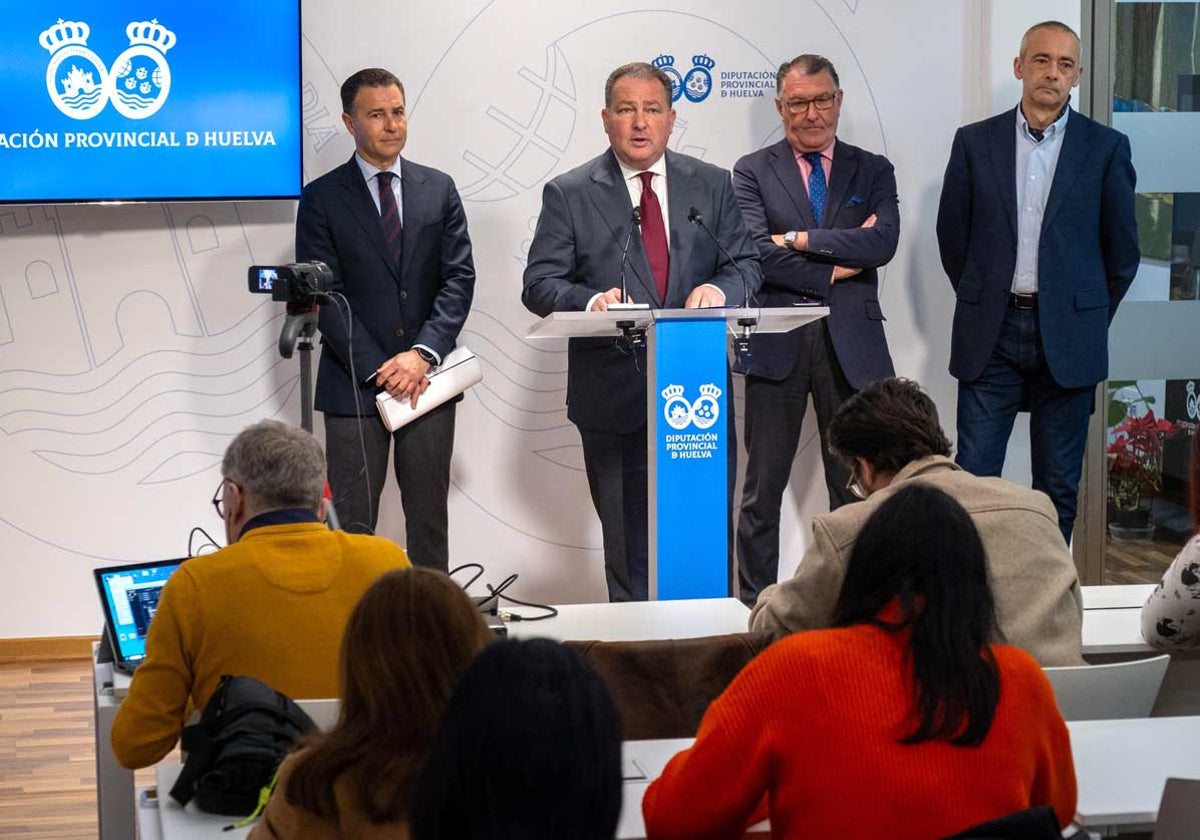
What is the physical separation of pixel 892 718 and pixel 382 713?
697mm

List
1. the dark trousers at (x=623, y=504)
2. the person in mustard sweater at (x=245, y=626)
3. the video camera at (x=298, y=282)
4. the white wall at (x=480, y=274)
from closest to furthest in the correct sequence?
the person in mustard sweater at (x=245, y=626) → the video camera at (x=298, y=282) → the dark trousers at (x=623, y=504) → the white wall at (x=480, y=274)

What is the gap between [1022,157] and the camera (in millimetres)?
6062

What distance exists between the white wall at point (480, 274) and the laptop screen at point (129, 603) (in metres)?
2.95

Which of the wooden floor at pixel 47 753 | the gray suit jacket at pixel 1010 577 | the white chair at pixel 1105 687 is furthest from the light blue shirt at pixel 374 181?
the white chair at pixel 1105 687

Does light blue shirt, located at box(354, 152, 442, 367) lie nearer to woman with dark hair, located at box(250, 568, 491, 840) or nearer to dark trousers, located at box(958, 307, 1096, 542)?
dark trousers, located at box(958, 307, 1096, 542)

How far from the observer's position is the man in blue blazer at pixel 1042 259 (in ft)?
19.4

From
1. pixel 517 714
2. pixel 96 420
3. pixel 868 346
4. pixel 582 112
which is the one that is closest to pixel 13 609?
pixel 96 420

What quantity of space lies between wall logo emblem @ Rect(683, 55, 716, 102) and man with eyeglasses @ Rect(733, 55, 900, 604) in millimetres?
444

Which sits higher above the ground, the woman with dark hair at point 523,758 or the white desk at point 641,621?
the woman with dark hair at point 523,758

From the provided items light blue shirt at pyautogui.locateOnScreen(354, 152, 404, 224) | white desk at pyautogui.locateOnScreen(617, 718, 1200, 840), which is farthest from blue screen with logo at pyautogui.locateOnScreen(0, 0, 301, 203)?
white desk at pyautogui.locateOnScreen(617, 718, 1200, 840)

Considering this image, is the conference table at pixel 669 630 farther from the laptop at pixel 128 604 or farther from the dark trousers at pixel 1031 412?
the dark trousers at pixel 1031 412

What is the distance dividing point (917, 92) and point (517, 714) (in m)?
5.68

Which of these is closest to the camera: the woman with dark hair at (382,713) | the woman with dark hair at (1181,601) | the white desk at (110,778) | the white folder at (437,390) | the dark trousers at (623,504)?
the woman with dark hair at (382,713)

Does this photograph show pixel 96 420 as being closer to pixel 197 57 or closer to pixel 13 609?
pixel 13 609
